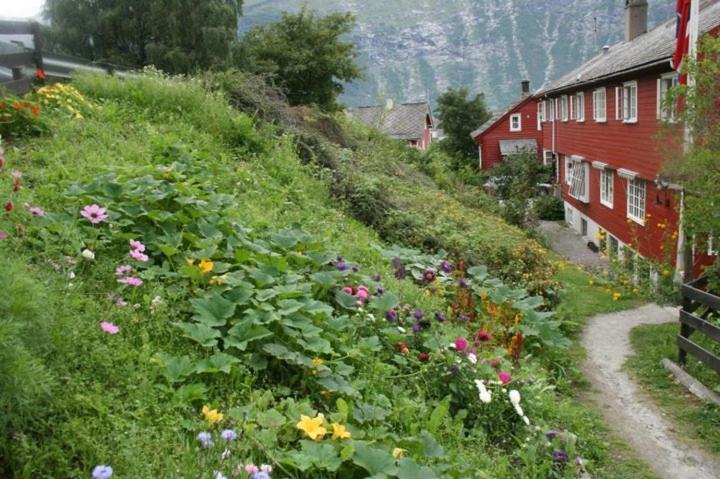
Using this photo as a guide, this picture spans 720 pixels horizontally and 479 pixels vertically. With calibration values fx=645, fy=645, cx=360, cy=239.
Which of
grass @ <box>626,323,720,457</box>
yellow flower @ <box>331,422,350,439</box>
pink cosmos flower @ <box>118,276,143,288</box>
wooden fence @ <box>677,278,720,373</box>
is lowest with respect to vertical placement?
grass @ <box>626,323,720,457</box>

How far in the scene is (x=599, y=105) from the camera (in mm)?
24625

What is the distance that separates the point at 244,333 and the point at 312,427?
0.95 metres

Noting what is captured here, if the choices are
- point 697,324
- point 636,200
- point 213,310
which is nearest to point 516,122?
point 636,200

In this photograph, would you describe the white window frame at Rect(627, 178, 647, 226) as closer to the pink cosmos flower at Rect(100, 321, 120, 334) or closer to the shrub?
the shrub

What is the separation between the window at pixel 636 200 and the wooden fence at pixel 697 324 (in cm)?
1218

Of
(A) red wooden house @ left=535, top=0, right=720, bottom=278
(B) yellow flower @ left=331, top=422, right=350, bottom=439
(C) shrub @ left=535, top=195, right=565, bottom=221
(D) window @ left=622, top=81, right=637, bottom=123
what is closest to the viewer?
(B) yellow flower @ left=331, top=422, right=350, bottom=439

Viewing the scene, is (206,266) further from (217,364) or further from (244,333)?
(217,364)

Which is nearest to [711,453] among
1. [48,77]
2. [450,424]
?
[450,424]

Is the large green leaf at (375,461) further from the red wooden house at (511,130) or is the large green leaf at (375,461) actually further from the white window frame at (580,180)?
the red wooden house at (511,130)

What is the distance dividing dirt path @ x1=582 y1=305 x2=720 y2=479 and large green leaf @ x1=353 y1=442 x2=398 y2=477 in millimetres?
3638

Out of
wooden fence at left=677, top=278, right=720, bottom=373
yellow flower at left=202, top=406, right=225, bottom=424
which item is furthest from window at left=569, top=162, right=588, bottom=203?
yellow flower at left=202, top=406, right=225, bottom=424

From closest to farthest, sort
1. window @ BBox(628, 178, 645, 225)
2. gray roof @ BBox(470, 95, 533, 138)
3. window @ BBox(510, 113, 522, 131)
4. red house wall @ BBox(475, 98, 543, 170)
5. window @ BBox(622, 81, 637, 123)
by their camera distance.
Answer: window @ BBox(622, 81, 637, 123) < window @ BBox(628, 178, 645, 225) < gray roof @ BBox(470, 95, 533, 138) < red house wall @ BBox(475, 98, 543, 170) < window @ BBox(510, 113, 522, 131)

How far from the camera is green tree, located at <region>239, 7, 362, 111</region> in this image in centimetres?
2898

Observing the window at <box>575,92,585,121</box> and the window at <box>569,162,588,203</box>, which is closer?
the window at <box>575,92,585,121</box>
